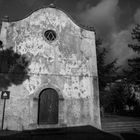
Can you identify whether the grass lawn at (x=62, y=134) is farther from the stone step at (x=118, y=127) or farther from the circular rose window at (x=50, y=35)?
the circular rose window at (x=50, y=35)

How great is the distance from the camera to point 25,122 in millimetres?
8773

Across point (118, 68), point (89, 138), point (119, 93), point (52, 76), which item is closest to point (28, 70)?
point (52, 76)

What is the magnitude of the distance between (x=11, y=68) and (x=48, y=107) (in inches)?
137

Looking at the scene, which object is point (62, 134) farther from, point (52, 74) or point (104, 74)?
point (104, 74)

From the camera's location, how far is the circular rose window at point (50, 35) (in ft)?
34.8

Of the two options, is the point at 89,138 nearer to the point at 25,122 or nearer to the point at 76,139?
the point at 76,139

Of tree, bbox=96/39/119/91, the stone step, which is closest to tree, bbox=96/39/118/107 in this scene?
tree, bbox=96/39/119/91

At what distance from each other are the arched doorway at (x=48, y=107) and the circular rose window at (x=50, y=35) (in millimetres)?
3750

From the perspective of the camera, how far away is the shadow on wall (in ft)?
29.7

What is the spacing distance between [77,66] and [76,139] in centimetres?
512

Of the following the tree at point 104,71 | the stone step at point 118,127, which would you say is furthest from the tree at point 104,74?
the stone step at point 118,127

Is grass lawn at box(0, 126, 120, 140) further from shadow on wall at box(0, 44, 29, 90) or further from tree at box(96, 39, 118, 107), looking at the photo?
tree at box(96, 39, 118, 107)

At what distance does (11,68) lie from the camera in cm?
931

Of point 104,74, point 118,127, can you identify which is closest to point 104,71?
point 104,74
